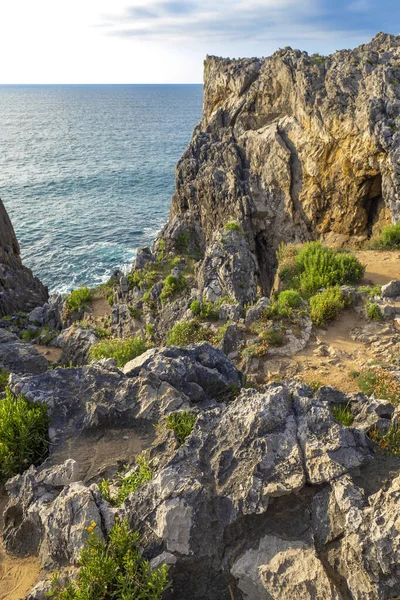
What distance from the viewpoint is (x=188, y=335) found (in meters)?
13.8

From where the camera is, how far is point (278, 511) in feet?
16.3

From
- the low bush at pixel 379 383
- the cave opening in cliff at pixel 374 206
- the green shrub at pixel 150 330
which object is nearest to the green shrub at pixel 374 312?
the low bush at pixel 379 383

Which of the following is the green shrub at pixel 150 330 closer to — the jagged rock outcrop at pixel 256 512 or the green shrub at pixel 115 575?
the jagged rock outcrop at pixel 256 512

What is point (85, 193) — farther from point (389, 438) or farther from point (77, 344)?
point (389, 438)

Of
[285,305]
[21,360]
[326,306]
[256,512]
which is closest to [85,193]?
[21,360]

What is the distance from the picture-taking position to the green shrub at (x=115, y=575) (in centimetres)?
440

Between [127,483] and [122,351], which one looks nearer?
[127,483]

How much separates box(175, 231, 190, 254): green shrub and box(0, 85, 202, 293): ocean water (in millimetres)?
10479

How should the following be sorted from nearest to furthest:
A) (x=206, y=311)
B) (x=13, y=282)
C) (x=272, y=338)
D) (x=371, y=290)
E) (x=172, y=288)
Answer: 1. (x=272, y=338)
2. (x=371, y=290)
3. (x=206, y=311)
4. (x=172, y=288)
5. (x=13, y=282)

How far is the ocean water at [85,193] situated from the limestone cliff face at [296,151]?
40.6 ft

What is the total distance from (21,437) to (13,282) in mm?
27081

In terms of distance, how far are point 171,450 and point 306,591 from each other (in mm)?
2692

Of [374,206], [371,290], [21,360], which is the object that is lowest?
[21,360]

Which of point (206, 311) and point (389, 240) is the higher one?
point (389, 240)
